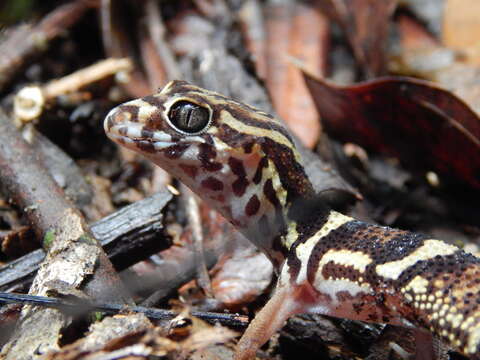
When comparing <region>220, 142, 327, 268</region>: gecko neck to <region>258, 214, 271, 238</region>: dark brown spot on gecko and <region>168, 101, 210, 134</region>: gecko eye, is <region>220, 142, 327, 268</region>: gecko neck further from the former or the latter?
<region>168, 101, 210, 134</region>: gecko eye

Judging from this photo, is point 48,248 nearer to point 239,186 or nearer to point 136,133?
point 136,133

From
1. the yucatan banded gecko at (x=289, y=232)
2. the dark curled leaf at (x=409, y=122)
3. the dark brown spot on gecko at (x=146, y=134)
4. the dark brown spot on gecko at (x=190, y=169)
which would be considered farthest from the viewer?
the dark curled leaf at (x=409, y=122)

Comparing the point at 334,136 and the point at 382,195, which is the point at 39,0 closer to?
the point at 334,136

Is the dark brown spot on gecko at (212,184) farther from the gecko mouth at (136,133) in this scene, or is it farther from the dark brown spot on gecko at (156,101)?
the dark brown spot on gecko at (156,101)

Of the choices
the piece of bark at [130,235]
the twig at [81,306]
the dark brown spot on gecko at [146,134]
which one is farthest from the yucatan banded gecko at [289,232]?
the twig at [81,306]

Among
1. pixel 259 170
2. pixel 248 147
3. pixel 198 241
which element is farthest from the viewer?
pixel 198 241

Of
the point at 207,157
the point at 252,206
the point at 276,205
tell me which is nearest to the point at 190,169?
the point at 207,157

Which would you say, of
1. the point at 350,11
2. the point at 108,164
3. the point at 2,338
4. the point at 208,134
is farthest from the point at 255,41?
the point at 2,338

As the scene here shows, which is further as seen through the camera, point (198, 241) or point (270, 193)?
point (198, 241)
